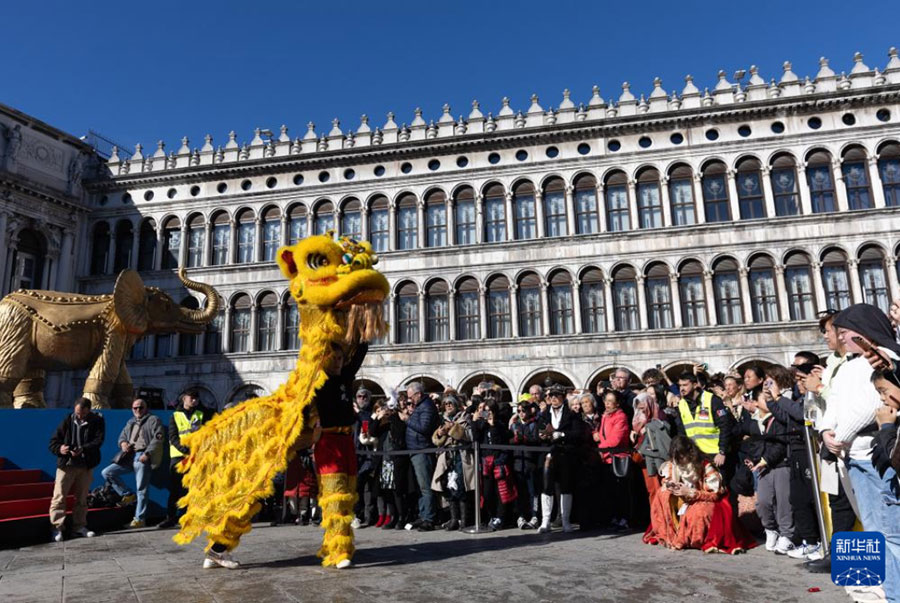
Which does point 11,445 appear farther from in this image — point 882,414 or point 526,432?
point 882,414

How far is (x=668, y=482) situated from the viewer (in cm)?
639

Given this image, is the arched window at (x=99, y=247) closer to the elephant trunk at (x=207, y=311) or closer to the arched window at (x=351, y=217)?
the arched window at (x=351, y=217)

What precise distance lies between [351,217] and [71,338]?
16499 mm

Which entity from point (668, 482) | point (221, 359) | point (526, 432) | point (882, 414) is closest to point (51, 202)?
point (221, 359)

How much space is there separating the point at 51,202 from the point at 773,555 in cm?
3011

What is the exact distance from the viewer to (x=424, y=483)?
8039 mm

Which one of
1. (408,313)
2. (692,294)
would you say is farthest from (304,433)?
(692,294)

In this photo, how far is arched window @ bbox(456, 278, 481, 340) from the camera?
24.0 metres

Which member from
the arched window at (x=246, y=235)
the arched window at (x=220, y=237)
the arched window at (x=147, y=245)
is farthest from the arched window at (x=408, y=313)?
the arched window at (x=147, y=245)

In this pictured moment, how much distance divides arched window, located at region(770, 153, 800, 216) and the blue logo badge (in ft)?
76.6

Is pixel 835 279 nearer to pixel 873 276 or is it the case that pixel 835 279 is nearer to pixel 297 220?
pixel 873 276

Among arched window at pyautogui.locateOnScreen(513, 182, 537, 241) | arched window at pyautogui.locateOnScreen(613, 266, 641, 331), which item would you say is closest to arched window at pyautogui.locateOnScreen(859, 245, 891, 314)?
arched window at pyautogui.locateOnScreen(613, 266, 641, 331)

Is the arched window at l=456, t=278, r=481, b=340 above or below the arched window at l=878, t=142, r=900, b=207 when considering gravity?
below

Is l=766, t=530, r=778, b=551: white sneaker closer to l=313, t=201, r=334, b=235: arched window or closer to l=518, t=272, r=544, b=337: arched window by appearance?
l=518, t=272, r=544, b=337: arched window
